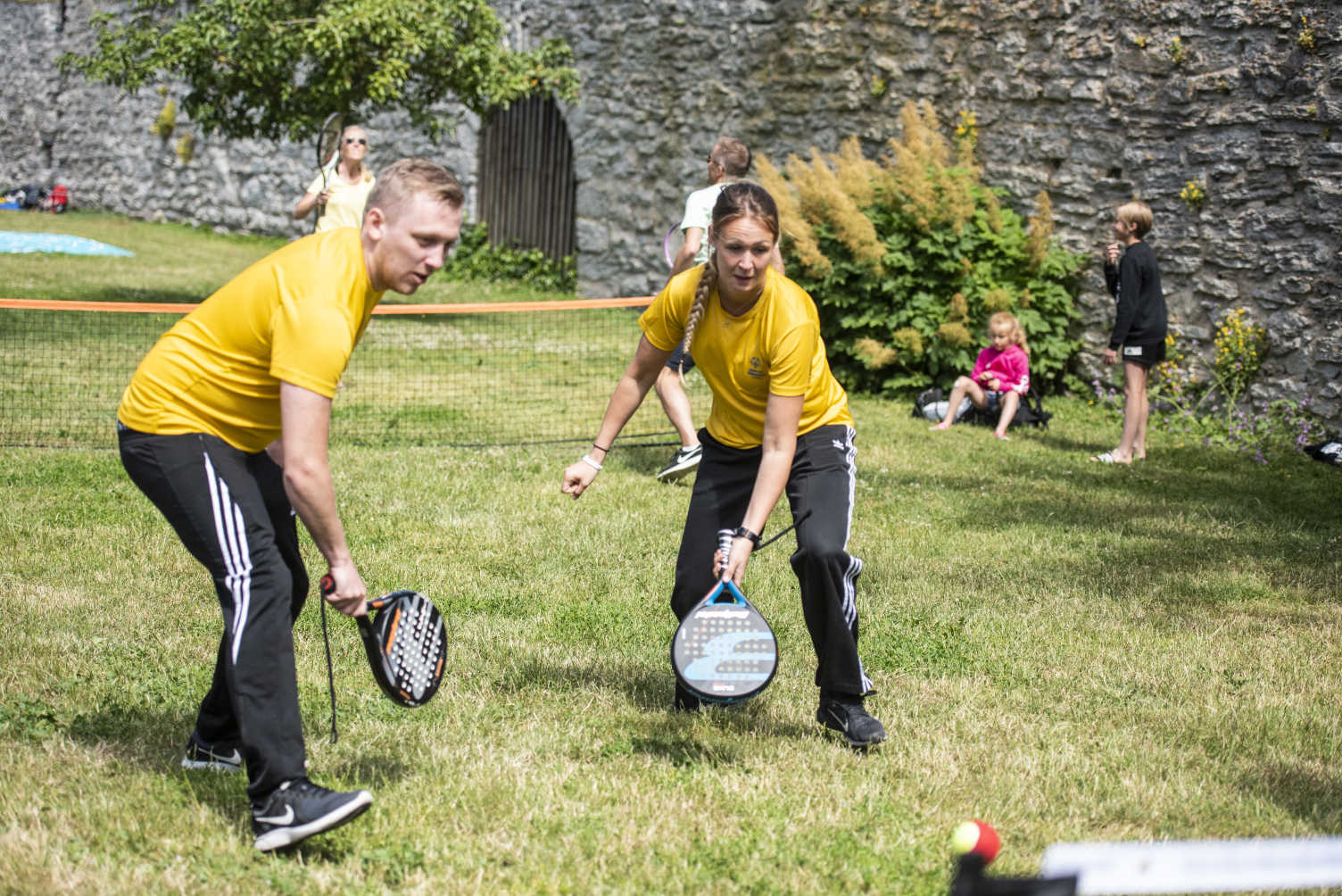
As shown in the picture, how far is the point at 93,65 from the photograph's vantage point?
15609mm

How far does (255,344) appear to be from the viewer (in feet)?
11.1

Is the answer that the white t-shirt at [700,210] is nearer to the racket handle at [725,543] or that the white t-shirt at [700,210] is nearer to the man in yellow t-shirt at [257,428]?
the racket handle at [725,543]

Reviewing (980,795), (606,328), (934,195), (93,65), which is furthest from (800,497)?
(93,65)

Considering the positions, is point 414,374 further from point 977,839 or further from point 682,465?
point 977,839

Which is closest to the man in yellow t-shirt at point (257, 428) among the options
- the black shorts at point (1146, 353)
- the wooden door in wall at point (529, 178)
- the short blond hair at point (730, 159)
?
the short blond hair at point (730, 159)

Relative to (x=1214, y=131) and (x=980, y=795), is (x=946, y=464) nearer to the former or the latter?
(x=1214, y=131)

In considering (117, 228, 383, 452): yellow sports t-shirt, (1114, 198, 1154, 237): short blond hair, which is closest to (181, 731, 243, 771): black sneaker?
(117, 228, 383, 452): yellow sports t-shirt

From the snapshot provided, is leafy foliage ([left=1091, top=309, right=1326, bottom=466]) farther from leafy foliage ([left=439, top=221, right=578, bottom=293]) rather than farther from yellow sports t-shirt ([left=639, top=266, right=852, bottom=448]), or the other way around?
leafy foliage ([left=439, top=221, right=578, bottom=293])

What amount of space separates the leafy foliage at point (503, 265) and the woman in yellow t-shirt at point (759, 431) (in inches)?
545

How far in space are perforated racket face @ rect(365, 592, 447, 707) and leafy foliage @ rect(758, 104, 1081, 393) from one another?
334 inches

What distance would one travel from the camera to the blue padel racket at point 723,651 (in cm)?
393

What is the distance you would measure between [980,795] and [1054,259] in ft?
28.8

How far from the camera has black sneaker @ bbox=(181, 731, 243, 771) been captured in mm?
3984

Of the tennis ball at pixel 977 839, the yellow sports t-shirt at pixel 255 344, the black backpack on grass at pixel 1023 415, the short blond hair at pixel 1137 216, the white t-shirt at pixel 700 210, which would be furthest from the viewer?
the black backpack on grass at pixel 1023 415
